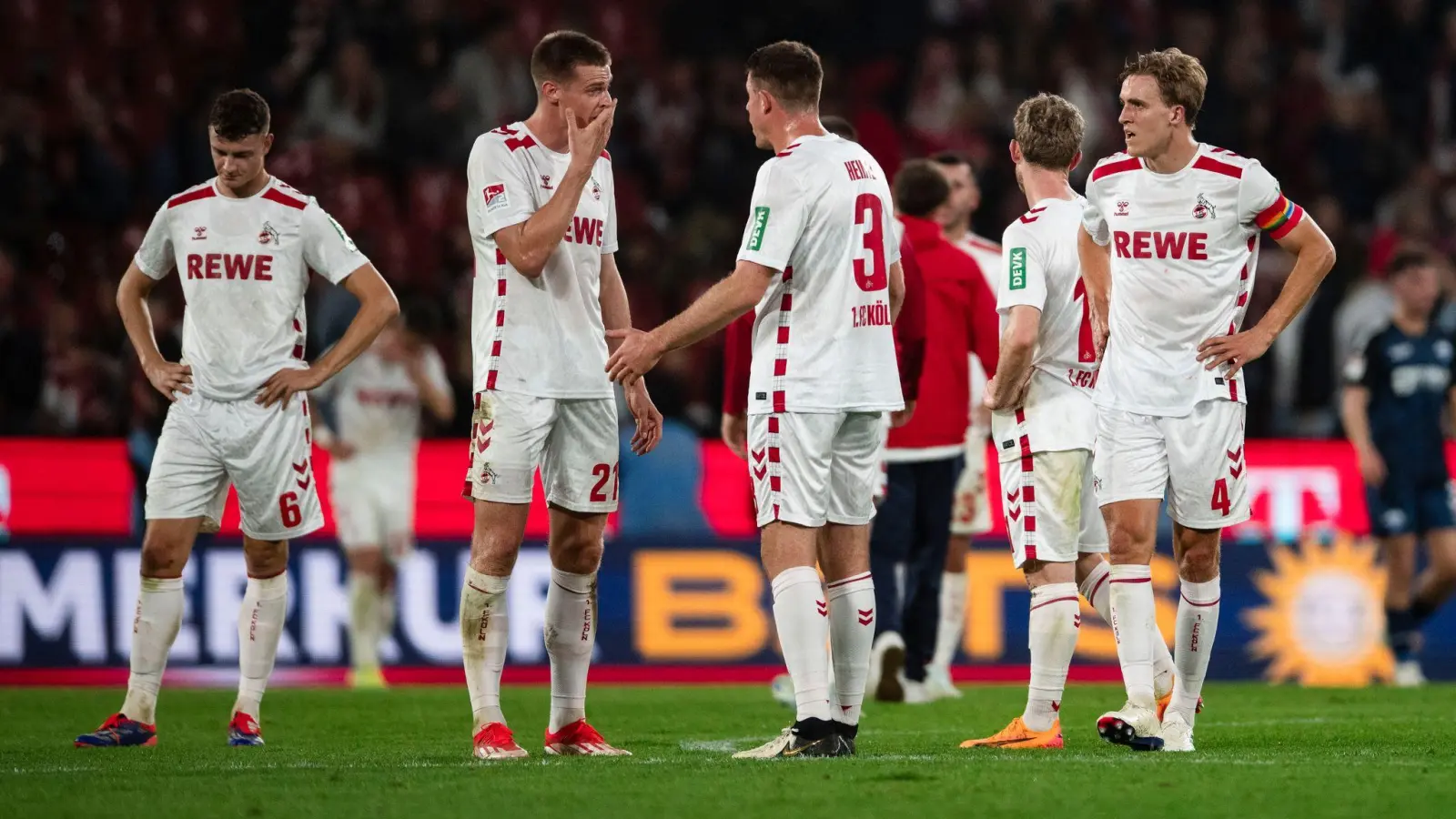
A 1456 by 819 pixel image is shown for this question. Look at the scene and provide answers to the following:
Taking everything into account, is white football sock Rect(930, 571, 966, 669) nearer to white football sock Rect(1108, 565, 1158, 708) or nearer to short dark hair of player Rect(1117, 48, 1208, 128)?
white football sock Rect(1108, 565, 1158, 708)

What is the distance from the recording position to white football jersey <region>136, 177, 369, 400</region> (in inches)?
315

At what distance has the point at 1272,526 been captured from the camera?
43.8 feet

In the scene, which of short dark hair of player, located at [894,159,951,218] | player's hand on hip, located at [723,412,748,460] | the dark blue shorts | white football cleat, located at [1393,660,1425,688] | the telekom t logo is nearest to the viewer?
player's hand on hip, located at [723,412,748,460]

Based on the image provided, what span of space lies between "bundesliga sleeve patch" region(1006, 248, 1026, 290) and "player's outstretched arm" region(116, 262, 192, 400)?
3.37 meters

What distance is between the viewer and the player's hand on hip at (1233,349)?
687 centimetres

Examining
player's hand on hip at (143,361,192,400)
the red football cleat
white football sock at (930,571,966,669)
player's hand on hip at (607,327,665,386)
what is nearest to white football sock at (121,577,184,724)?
player's hand on hip at (143,361,192,400)

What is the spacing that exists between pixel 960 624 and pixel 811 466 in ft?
15.9

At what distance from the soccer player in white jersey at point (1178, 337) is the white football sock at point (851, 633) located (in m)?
0.89

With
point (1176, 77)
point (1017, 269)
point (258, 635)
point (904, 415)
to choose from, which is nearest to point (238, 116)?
point (258, 635)

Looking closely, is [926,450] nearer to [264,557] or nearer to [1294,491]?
[264,557]

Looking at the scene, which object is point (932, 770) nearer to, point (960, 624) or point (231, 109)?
point (231, 109)

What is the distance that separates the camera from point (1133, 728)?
6.95m

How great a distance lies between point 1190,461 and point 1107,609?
→ 1283 mm

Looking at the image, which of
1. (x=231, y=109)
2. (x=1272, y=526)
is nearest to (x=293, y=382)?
(x=231, y=109)
